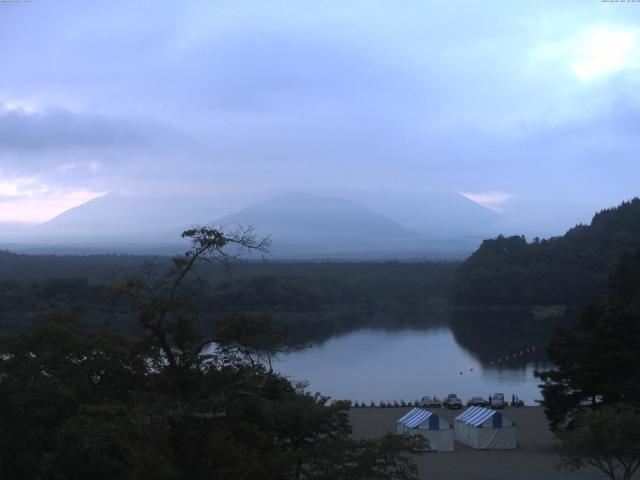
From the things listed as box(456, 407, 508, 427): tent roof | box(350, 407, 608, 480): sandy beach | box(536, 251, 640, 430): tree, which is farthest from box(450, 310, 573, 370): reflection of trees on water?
box(536, 251, 640, 430): tree

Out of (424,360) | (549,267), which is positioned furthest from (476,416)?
(549,267)

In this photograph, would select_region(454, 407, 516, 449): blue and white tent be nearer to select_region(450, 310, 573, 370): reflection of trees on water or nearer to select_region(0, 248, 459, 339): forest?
select_region(0, 248, 459, 339): forest

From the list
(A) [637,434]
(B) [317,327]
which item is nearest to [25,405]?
(A) [637,434]

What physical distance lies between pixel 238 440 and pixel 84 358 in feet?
6.16

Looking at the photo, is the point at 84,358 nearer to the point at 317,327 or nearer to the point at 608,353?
the point at 608,353

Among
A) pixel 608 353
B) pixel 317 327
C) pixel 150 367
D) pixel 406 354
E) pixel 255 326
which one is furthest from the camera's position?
pixel 317 327

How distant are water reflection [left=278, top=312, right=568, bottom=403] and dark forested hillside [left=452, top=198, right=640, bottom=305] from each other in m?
4.81

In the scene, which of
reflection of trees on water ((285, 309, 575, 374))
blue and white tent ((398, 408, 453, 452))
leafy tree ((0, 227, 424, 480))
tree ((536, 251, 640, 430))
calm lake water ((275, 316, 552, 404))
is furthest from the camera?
reflection of trees on water ((285, 309, 575, 374))

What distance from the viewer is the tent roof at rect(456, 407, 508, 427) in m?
9.43

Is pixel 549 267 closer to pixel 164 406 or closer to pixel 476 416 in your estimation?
pixel 476 416

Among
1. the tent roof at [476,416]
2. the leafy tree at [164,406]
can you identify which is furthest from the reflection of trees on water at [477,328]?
the leafy tree at [164,406]

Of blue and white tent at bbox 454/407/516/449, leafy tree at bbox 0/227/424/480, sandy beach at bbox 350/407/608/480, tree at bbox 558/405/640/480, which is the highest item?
leafy tree at bbox 0/227/424/480

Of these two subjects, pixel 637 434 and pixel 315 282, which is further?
pixel 315 282

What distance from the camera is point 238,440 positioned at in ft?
12.9
